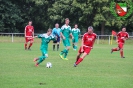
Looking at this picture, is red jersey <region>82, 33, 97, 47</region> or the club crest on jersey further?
the club crest on jersey

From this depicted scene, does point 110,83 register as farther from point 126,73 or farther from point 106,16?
point 106,16

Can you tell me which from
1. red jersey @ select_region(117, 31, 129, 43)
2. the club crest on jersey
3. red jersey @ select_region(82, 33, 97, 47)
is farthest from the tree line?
red jersey @ select_region(82, 33, 97, 47)

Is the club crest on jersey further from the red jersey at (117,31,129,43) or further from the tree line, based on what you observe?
the red jersey at (117,31,129,43)

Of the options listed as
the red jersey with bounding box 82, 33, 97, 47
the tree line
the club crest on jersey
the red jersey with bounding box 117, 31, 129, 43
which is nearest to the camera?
the red jersey with bounding box 82, 33, 97, 47

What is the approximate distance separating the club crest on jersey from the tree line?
0.47 metres

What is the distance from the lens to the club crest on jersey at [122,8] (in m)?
54.7

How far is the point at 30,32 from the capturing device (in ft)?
96.5

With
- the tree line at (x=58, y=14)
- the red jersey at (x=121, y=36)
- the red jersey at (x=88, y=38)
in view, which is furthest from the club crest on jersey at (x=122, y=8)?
the red jersey at (x=88, y=38)

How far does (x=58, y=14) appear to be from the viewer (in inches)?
2307

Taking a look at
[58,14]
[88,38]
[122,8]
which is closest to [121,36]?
[88,38]

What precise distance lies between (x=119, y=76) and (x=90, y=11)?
42.6 m

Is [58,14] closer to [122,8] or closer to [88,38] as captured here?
[122,8]

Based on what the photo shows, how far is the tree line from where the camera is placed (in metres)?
55.9

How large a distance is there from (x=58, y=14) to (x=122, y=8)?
9558 mm
